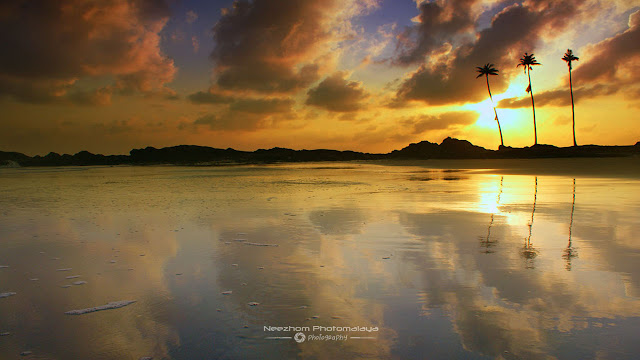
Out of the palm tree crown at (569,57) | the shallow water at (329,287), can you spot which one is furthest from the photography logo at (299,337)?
the palm tree crown at (569,57)

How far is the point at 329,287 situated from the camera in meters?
5.62

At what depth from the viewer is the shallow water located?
3.96 metres

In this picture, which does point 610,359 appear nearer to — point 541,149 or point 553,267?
point 553,267

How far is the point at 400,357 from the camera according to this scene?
369 centimetres

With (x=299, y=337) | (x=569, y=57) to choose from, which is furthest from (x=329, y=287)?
(x=569, y=57)

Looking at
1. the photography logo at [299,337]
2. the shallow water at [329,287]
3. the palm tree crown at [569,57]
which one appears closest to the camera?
the shallow water at [329,287]

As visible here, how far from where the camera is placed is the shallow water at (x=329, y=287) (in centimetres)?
396

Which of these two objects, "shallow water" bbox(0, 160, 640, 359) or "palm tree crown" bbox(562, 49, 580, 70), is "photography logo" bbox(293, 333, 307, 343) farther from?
"palm tree crown" bbox(562, 49, 580, 70)

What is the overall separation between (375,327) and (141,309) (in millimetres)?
2700

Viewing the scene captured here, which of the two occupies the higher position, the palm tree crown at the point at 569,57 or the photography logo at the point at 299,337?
the palm tree crown at the point at 569,57

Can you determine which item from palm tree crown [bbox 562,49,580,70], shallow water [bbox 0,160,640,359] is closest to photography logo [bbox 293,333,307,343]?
shallow water [bbox 0,160,640,359]

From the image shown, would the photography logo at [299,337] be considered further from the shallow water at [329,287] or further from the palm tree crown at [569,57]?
the palm tree crown at [569,57]

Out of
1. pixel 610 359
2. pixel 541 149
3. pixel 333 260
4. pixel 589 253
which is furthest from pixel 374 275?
pixel 541 149

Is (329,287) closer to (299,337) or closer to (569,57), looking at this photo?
(299,337)
